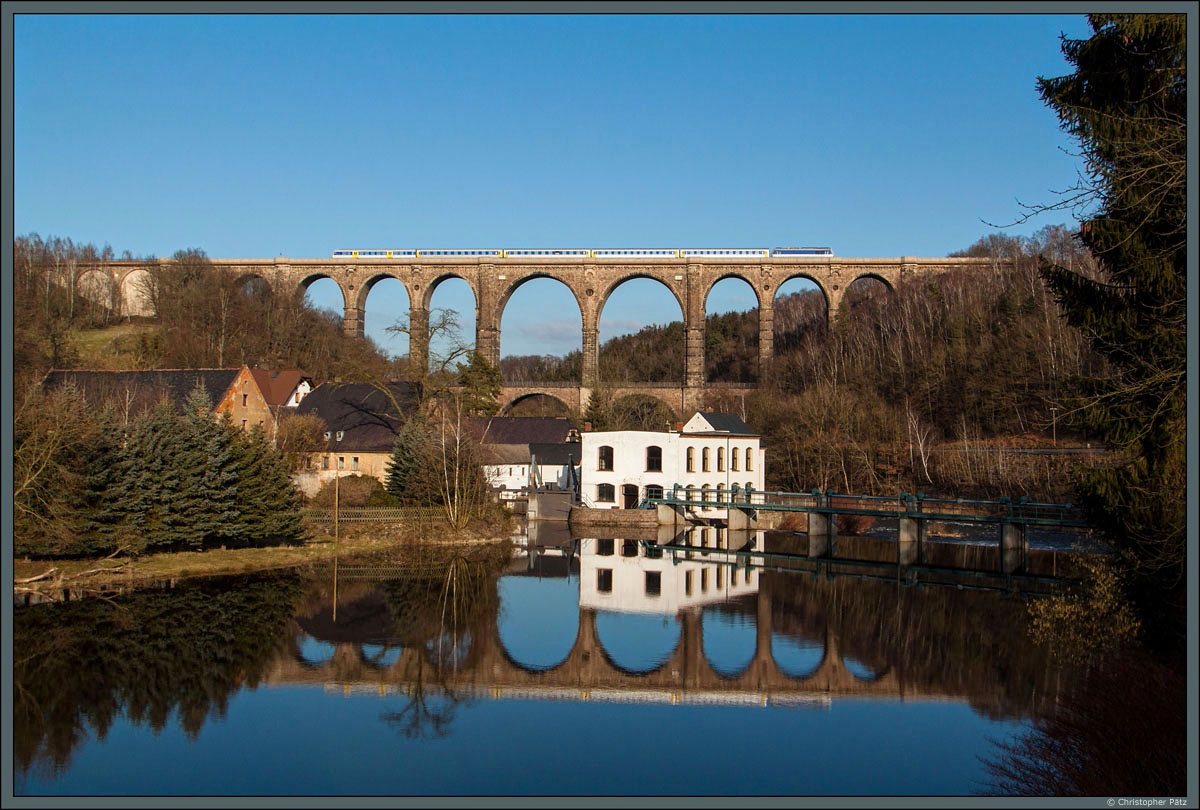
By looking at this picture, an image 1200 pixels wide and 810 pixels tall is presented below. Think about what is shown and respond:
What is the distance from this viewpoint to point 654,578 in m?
21.6

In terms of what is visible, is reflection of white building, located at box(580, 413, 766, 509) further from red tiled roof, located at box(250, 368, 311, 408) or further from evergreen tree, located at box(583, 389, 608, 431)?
evergreen tree, located at box(583, 389, 608, 431)

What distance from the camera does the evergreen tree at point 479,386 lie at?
4678 cm

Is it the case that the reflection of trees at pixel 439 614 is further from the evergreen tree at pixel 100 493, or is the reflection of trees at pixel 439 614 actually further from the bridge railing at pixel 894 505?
the bridge railing at pixel 894 505

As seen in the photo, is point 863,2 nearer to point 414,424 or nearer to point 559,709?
point 559,709

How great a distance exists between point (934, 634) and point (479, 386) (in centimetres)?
3513

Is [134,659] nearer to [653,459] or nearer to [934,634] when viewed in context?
[934,634]

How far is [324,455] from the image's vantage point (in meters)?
32.9

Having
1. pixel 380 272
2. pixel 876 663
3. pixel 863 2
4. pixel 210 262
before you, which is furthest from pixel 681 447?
pixel 210 262

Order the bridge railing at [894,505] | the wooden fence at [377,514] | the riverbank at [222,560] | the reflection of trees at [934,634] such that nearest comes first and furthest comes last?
the reflection of trees at [934,634], the riverbank at [222,560], the bridge railing at [894,505], the wooden fence at [377,514]

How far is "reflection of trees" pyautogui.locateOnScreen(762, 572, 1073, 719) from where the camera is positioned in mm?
12734

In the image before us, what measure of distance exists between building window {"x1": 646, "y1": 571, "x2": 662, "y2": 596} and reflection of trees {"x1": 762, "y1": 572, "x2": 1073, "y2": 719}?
2.20m

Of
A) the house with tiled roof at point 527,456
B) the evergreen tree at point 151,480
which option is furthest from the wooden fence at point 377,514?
the house with tiled roof at point 527,456

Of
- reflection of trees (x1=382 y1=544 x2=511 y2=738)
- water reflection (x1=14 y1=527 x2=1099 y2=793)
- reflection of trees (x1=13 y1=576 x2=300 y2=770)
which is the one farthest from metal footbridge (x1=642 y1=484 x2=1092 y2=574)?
reflection of trees (x1=13 y1=576 x2=300 y2=770)

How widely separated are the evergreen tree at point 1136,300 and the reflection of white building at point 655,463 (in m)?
21.0
